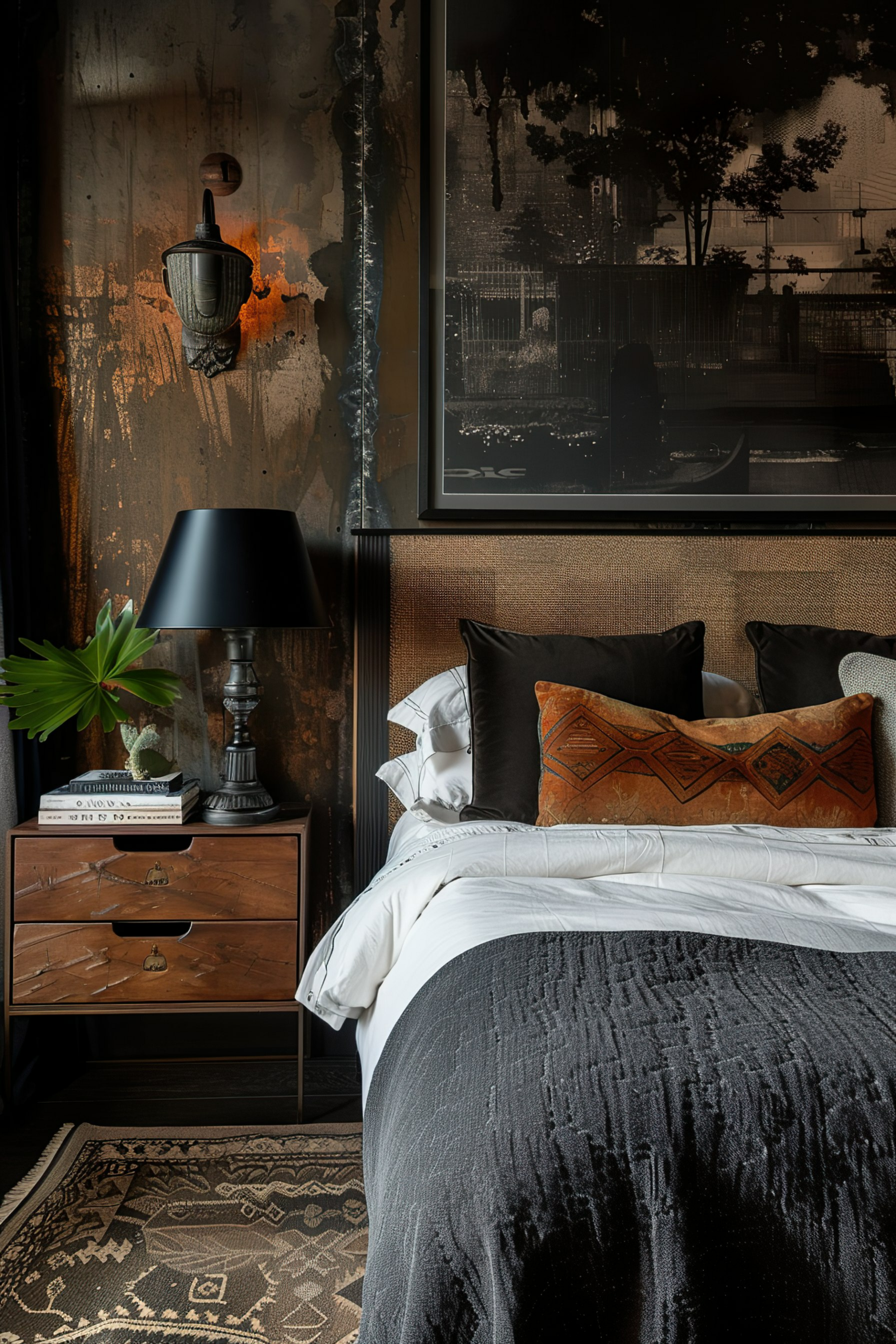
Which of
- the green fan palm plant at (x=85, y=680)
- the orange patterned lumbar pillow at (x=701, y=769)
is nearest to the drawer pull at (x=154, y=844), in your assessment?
the green fan palm plant at (x=85, y=680)

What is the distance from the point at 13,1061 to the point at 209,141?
A: 2370 mm

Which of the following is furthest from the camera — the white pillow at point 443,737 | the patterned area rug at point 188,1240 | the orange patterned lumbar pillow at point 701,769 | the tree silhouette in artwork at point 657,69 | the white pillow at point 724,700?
the tree silhouette in artwork at point 657,69

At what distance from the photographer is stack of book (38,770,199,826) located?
2.04m

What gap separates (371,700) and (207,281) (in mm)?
1155

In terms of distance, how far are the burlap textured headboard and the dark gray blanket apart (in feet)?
5.05

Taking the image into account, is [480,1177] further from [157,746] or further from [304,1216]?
[157,746]

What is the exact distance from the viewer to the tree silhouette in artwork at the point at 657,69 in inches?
93.3

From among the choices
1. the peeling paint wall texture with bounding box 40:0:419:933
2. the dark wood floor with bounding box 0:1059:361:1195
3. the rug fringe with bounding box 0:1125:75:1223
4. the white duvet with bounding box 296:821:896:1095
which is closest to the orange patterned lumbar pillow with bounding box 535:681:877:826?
the white duvet with bounding box 296:821:896:1095

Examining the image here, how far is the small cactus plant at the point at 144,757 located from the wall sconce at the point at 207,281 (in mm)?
1036

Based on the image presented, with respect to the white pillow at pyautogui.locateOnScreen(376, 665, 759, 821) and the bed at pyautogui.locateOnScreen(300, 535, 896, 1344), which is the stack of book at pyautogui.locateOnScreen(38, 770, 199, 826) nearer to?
the white pillow at pyautogui.locateOnScreen(376, 665, 759, 821)

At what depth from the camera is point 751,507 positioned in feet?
7.97

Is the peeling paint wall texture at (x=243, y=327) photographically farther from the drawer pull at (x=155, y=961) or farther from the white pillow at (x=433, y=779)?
the drawer pull at (x=155, y=961)

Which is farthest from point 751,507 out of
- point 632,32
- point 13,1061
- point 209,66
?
point 13,1061

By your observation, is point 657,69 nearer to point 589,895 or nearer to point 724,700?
point 724,700
